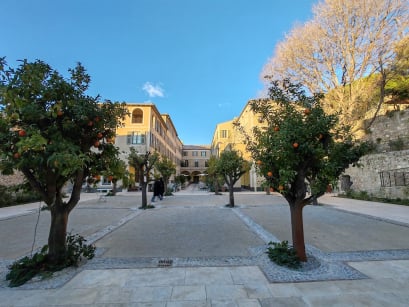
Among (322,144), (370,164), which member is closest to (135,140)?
(370,164)

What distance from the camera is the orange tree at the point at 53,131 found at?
2.70 meters

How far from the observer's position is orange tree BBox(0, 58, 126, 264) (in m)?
2.70

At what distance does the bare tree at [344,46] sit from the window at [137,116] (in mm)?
18784

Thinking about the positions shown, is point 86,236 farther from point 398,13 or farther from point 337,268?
point 398,13

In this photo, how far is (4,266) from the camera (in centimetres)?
354

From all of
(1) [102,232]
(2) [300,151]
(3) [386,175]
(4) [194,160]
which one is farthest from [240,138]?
(4) [194,160]

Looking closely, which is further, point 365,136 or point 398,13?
point 365,136

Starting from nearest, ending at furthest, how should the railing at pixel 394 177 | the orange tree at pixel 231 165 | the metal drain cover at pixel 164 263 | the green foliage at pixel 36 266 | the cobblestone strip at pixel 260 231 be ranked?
1. the green foliage at pixel 36 266
2. the metal drain cover at pixel 164 263
3. the cobblestone strip at pixel 260 231
4. the orange tree at pixel 231 165
5. the railing at pixel 394 177

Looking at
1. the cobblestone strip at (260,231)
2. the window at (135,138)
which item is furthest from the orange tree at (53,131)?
the window at (135,138)

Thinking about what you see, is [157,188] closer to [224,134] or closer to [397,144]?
[397,144]

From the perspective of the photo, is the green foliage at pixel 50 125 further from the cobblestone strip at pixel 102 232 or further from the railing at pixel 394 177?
the railing at pixel 394 177

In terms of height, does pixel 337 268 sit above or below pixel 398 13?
below

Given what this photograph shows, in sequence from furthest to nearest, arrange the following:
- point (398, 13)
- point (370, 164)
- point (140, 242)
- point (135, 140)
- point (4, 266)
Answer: point (135, 140) → point (370, 164) → point (398, 13) → point (140, 242) → point (4, 266)

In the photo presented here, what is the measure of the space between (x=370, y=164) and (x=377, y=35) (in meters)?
7.81
